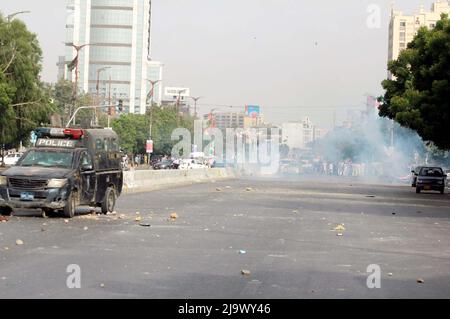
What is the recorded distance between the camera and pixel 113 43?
194250 mm

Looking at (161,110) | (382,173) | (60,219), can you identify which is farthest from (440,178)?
(161,110)

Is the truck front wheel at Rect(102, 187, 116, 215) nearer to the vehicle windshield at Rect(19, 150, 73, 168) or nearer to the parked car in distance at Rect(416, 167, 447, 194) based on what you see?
the vehicle windshield at Rect(19, 150, 73, 168)

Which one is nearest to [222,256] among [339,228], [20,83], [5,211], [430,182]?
[339,228]

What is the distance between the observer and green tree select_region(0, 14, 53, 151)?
68.8 meters

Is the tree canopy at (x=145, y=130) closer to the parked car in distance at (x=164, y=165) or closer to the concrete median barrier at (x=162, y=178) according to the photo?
the parked car in distance at (x=164, y=165)

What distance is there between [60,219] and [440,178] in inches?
1545

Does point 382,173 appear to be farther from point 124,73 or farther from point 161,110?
point 124,73

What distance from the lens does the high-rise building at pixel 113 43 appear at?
625 ft

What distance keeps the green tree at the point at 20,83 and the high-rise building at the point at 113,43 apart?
385 ft

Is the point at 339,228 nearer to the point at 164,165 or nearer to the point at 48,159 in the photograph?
the point at 48,159

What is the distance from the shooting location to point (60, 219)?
22625 mm

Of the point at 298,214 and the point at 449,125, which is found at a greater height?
the point at 449,125

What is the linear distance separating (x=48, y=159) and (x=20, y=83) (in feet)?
155
